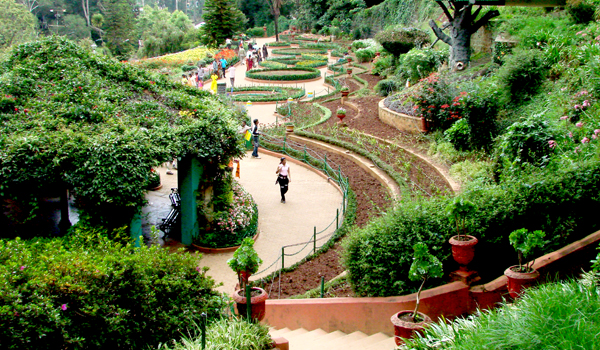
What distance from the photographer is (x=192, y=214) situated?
11.3 meters

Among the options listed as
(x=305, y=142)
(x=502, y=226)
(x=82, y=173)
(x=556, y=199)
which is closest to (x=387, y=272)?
(x=502, y=226)

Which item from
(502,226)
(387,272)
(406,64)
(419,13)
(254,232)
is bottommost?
(254,232)

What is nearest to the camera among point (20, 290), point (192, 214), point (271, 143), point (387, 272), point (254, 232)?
point (20, 290)

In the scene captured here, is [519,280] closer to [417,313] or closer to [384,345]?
[417,313]

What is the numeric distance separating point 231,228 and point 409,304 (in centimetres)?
587

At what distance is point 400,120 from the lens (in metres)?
18.4

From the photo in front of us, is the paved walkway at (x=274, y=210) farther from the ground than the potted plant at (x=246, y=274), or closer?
closer

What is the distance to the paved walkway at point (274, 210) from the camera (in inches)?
433

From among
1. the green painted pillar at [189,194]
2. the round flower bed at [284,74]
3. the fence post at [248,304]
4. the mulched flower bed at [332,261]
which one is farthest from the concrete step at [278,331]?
the round flower bed at [284,74]

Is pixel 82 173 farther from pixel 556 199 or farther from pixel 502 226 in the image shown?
pixel 556 199

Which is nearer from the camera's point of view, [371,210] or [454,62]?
[371,210]

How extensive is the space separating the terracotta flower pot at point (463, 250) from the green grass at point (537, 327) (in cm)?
144

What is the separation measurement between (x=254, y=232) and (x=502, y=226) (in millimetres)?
6590

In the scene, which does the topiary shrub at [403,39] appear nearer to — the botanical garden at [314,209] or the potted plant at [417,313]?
the botanical garden at [314,209]
